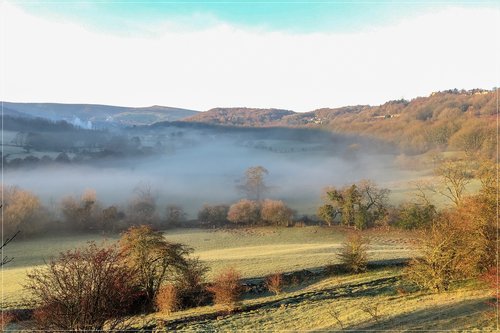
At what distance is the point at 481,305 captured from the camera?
1661 cm

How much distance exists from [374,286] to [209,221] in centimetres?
3966

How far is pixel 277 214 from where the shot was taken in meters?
56.5

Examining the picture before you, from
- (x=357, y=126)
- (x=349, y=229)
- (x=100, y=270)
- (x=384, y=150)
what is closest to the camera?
(x=100, y=270)

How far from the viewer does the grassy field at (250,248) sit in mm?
32688

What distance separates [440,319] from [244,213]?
4362 cm

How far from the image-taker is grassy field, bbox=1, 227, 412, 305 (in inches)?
1287

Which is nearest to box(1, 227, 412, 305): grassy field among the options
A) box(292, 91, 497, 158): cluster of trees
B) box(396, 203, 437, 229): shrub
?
box(396, 203, 437, 229): shrub

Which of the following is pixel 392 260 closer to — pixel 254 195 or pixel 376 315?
pixel 376 315

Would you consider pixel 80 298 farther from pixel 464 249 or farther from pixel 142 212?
pixel 142 212

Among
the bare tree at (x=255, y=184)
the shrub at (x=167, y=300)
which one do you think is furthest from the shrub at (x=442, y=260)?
the bare tree at (x=255, y=184)

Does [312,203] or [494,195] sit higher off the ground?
[494,195]

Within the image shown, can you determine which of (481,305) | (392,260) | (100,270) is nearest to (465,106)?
(392,260)

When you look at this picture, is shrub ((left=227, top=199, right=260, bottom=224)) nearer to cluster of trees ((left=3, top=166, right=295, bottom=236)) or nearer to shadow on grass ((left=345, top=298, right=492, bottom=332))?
cluster of trees ((left=3, top=166, right=295, bottom=236))

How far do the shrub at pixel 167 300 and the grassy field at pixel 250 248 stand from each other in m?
6.32
